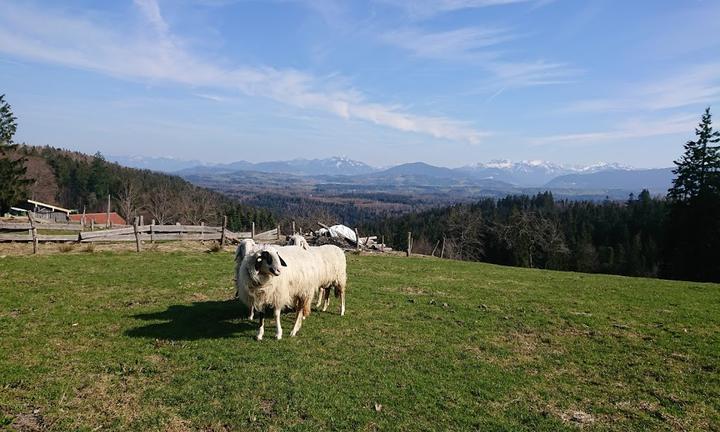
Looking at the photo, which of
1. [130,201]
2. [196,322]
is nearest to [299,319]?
[196,322]

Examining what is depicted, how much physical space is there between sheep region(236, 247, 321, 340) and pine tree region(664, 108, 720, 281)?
38.8 metres

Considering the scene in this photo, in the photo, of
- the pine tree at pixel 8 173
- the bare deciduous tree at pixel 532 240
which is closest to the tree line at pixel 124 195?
the pine tree at pixel 8 173

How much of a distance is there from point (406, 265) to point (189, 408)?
19084 mm

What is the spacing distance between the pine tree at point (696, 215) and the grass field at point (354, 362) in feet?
86.6

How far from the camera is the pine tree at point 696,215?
116ft

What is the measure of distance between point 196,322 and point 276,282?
2674 millimetres

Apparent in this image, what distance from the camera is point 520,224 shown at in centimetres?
5875

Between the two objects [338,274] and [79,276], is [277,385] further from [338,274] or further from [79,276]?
Result: [79,276]

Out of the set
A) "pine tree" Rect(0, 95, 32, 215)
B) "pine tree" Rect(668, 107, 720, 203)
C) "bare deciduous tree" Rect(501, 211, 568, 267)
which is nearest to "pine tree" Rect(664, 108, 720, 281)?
"pine tree" Rect(668, 107, 720, 203)

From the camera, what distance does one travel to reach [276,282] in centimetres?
1021

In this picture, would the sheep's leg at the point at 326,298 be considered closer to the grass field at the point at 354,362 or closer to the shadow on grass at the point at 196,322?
the grass field at the point at 354,362

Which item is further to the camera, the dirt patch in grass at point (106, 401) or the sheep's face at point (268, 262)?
the sheep's face at point (268, 262)

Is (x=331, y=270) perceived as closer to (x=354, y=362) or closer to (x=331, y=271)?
(x=331, y=271)

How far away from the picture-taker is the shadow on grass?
10.0 m
